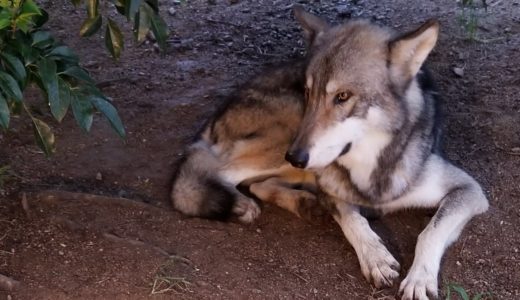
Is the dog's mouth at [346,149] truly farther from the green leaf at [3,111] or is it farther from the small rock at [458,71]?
the small rock at [458,71]

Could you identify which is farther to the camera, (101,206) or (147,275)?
(101,206)

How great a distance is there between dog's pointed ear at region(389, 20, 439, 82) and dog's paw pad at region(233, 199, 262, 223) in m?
1.05

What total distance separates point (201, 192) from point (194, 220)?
162 mm

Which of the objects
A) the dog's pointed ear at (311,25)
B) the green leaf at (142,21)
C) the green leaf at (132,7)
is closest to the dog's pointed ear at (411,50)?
the dog's pointed ear at (311,25)

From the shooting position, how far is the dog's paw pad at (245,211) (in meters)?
3.96

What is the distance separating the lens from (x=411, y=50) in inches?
139

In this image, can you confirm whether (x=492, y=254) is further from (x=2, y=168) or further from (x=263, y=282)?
(x=2, y=168)

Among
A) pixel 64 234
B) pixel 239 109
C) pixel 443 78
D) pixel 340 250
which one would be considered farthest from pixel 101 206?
pixel 443 78

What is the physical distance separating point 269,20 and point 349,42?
2.92m

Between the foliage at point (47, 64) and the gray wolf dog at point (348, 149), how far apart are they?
927 mm

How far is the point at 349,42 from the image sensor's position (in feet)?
12.0

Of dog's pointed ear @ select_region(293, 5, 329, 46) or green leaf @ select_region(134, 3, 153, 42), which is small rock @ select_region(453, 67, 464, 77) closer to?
dog's pointed ear @ select_region(293, 5, 329, 46)

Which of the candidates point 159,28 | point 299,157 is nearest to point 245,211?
point 299,157

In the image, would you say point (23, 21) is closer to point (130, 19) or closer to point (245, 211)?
point (130, 19)
